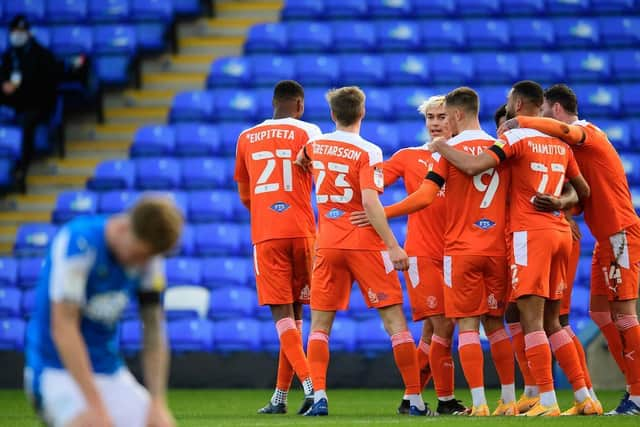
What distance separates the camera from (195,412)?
8328mm

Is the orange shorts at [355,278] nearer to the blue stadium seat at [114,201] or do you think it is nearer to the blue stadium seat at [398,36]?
the blue stadium seat at [114,201]

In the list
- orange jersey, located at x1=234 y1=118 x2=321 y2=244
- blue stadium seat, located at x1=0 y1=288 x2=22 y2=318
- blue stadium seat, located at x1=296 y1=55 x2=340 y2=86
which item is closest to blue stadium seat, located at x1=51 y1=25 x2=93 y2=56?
blue stadium seat, located at x1=296 y1=55 x2=340 y2=86

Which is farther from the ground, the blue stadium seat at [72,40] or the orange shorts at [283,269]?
the blue stadium seat at [72,40]

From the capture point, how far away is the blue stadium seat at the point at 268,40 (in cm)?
1581

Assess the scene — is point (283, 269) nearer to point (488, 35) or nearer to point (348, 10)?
point (488, 35)

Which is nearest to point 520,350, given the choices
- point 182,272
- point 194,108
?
point 182,272

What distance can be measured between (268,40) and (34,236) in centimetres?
464

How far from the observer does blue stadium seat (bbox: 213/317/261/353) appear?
463 inches

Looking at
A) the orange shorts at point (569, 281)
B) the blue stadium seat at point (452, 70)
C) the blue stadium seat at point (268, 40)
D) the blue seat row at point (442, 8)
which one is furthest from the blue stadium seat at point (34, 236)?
the orange shorts at point (569, 281)

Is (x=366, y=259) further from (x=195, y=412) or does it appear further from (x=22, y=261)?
(x=22, y=261)

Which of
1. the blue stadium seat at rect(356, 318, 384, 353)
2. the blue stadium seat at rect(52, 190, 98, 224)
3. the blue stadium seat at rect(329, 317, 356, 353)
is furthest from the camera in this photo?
the blue stadium seat at rect(52, 190, 98, 224)

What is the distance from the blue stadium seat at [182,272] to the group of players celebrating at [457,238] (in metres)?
4.59

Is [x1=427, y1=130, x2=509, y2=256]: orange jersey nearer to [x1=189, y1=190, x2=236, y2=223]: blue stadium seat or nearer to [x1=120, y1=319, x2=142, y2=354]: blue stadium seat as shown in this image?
[x1=120, y1=319, x2=142, y2=354]: blue stadium seat

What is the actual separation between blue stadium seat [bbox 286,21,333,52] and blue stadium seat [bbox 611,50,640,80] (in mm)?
3967
